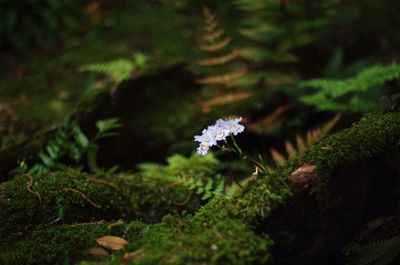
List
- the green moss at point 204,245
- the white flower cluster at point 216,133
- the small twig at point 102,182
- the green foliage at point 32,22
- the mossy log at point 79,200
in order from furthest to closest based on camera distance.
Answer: the green foliage at point 32,22, the small twig at point 102,182, the mossy log at point 79,200, the white flower cluster at point 216,133, the green moss at point 204,245

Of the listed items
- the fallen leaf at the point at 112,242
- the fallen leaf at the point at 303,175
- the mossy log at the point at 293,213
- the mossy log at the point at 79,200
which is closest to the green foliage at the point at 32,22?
the mossy log at the point at 79,200

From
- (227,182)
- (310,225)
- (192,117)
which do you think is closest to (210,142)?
(310,225)

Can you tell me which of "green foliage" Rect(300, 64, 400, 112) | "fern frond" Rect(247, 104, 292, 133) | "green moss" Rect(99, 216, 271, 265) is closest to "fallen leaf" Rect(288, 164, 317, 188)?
"green moss" Rect(99, 216, 271, 265)

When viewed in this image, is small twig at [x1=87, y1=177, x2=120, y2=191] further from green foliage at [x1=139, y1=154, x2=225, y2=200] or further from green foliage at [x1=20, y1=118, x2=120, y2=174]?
green foliage at [x1=139, y1=154, x2=225, y2=200]

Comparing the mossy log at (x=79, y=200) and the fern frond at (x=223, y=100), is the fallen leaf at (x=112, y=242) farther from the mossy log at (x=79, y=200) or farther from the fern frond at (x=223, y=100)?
the fern frond at (x=223, y=100)

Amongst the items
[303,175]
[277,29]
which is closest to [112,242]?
[303,175]
